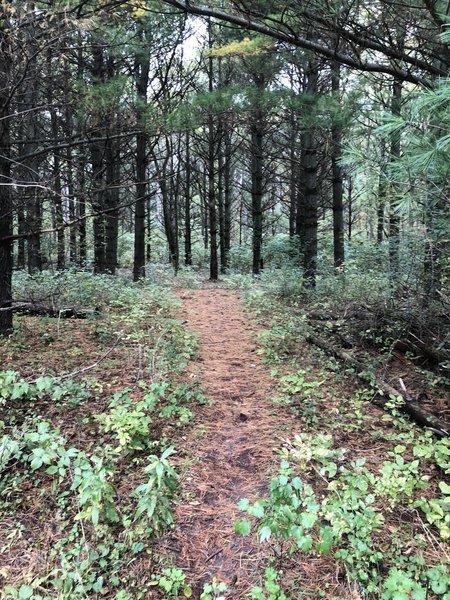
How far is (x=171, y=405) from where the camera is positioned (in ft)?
12.1

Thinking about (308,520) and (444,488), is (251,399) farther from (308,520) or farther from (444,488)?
(308,520)

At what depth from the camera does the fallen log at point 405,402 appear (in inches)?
129

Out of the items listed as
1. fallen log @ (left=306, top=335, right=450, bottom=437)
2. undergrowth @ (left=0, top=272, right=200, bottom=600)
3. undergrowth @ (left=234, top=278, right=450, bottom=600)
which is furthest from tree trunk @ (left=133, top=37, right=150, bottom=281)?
undergrowth @ (left=234, top=278, right=450, bottom=600)

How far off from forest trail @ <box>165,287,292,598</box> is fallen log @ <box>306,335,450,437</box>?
0.95 m

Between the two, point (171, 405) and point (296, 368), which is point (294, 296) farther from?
point (171, 405)

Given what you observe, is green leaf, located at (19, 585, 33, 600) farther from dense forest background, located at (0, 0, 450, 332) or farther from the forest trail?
dense forest background, located at (0, 0, 450, 332)

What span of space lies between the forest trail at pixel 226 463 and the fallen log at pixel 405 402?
0.95m

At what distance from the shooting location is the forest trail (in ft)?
7.71

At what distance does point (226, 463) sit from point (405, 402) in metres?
1.77

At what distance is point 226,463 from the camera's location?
3.10 m

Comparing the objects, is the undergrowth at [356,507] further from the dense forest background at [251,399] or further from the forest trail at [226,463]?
the forest trail at [226,463]

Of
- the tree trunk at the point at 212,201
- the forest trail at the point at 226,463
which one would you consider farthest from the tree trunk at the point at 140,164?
the forest trail at the point at 226,463

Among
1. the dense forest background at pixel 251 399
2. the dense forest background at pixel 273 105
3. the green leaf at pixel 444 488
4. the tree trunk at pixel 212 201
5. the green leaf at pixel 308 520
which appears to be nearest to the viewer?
the green leaf at pixel 308 520

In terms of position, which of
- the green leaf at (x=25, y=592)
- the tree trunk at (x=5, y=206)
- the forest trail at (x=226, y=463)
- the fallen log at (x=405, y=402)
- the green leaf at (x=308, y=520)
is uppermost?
the tree trunk at (x=5, y=206)
